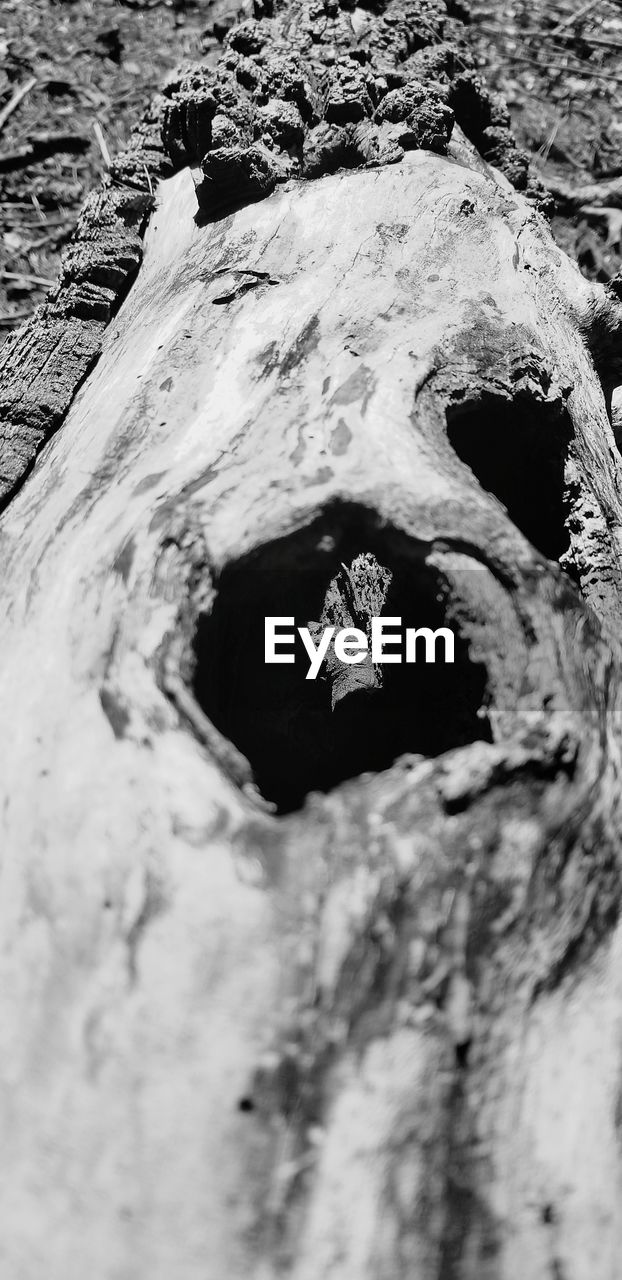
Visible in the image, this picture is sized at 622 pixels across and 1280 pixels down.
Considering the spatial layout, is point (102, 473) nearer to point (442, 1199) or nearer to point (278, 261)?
point (278, 261)

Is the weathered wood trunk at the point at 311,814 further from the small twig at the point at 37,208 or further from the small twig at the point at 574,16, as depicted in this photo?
the small twig at the point at 574,16

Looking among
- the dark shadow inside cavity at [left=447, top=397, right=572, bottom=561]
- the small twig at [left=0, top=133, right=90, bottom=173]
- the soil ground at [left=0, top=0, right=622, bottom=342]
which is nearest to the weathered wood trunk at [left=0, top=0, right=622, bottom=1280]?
the dark shadow inside cavity at [left=447, top=397, right=572, bottom=561]

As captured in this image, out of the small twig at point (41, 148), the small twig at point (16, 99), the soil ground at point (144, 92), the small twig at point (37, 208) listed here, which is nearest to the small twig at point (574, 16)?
the soil ground at point (144, 92)

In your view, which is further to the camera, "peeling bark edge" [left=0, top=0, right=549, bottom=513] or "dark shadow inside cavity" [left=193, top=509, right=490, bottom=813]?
"peeling bark edge" [left=0, top=0, right=549, bottom=513]

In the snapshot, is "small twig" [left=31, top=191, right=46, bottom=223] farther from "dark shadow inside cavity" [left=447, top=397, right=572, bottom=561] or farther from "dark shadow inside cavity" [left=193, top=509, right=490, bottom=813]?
"dark shadow inside cavity" [left=447, top=397, right=572, bottom=561]

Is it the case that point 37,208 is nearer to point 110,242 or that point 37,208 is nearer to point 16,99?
point 16,99

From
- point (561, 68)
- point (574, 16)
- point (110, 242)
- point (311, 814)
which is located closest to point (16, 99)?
point (110, 242)
